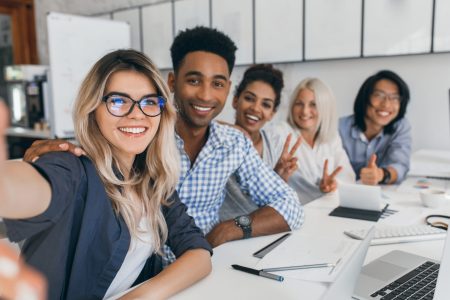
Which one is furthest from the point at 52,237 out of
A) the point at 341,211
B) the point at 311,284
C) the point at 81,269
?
the point at 341,211

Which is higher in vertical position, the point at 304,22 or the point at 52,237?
the point at 304,22

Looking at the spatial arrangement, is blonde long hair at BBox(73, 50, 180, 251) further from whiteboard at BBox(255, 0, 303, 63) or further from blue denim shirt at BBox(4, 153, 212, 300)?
whiteboard at BBox(255, 0, 303, 63)

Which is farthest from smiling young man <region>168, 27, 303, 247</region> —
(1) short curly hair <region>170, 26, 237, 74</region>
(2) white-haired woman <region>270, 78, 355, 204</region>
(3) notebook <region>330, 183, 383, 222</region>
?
(2) white-haired woman <region>270, 78, 355, 204</region>

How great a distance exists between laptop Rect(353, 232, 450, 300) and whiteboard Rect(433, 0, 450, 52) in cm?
232

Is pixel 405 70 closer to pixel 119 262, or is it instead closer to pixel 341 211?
pixel 341 211

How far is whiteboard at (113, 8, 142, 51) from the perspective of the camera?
4.45 metres

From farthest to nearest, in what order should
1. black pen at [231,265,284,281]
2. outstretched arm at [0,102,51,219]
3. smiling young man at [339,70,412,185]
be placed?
smiling young man at [339,70,412,185] < black pen at [231,265,284,281] < outstretched arm at [0,102,51,219]

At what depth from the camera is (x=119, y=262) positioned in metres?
0.94

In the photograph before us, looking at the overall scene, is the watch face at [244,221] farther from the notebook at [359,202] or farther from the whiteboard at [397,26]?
the whiteboard at [397,26]

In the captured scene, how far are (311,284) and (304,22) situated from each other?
9.53 ft

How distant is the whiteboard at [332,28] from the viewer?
3184 millimetres

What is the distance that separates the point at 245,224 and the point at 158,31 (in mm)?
3506

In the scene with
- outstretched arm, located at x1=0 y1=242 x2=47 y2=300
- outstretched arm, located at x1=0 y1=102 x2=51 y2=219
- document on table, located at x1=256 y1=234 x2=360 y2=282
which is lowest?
document on table, located at x1=256 y1=234 x2=360 y2=282

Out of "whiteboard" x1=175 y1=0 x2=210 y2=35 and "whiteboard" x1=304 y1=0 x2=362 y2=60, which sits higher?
"whiteboard" x1=175 y1=0 x2=210 y2=35
